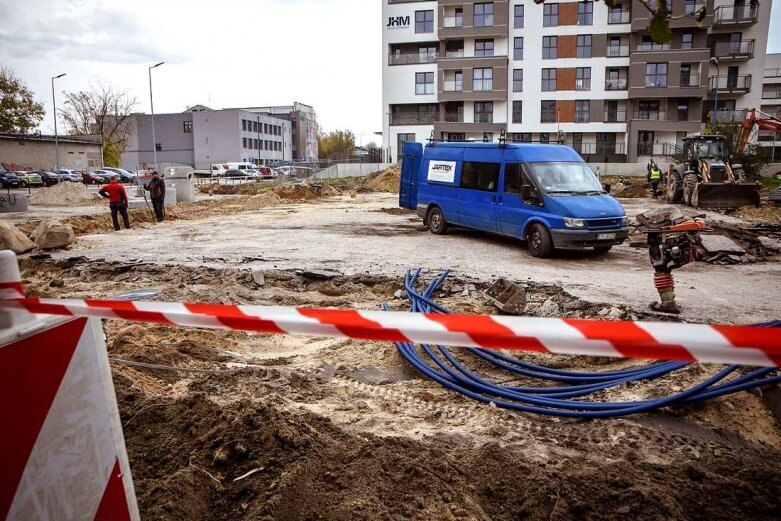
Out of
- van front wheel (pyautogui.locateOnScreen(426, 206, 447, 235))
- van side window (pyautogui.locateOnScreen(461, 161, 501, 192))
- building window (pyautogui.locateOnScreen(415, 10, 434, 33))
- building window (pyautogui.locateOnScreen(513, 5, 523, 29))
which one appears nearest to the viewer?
van side window (pyautogui.locateOnScreen(461, 161, 501, 192))

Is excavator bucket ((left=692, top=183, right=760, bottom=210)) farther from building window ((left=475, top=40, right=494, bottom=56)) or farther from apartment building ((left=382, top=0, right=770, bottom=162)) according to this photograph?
building window ((left=475, top=40, right=494, bottom=56))

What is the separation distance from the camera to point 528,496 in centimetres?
319

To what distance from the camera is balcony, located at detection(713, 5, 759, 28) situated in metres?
51.0

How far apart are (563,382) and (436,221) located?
11.4 meters

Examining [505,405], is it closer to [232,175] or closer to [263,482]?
[263,482]

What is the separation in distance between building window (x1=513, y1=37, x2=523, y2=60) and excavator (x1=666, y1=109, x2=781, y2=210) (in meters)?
29.4

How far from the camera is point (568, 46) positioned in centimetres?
5228

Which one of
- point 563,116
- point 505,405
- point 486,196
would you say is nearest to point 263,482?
point 505,405

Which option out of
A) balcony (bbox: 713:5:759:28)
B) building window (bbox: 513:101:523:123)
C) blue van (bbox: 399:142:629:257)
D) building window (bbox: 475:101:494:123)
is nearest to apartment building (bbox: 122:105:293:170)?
building window (bbox: 475:101:494:123)

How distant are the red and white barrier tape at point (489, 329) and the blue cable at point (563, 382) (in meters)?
2.80

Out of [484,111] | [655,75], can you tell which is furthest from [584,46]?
[484,111]

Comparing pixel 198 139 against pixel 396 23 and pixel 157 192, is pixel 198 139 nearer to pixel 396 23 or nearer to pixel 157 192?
pixel 396 23

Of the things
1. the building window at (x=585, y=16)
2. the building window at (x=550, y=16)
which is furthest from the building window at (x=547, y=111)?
the building window at (x=585, y=16)

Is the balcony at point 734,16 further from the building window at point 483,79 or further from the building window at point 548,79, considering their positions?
the building window at point 483,79
